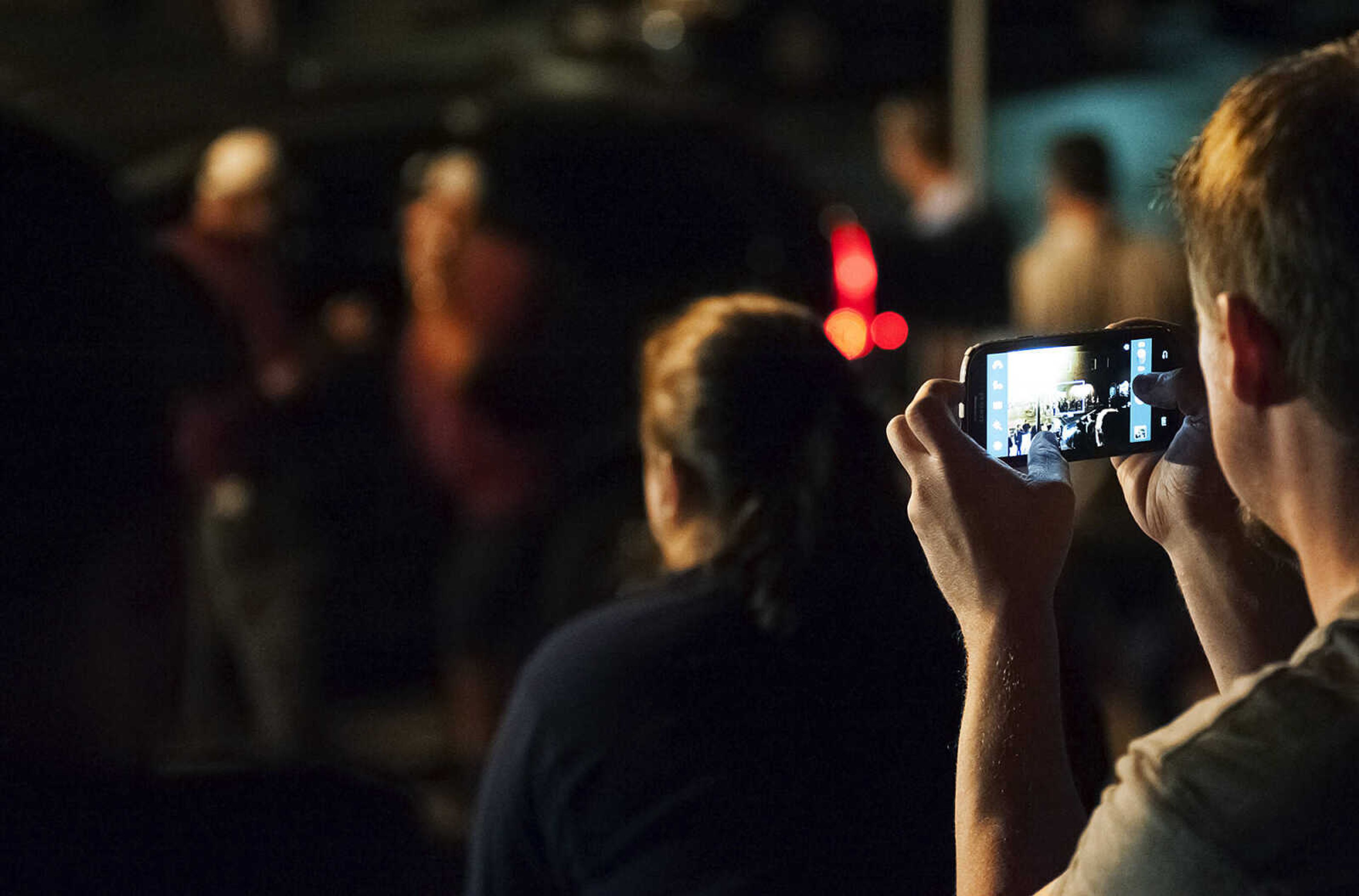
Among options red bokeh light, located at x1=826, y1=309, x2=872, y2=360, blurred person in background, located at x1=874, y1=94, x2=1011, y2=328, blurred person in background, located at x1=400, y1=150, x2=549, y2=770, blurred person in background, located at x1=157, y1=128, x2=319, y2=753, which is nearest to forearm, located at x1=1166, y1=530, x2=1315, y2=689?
red bokeh light, located at x1=826, y1=309, x2=872, y2=360

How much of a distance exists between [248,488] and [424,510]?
1.47 feet

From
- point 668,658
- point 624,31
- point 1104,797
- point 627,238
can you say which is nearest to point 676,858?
point 668,658

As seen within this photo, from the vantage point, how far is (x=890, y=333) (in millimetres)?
2564

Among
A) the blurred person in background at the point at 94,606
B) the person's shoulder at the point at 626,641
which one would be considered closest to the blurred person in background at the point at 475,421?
the person's shoulder at the point at 626,641

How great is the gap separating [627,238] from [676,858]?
2870 mm

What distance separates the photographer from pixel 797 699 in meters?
1.81

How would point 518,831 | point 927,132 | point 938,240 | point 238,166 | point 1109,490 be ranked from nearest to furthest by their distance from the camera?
point 1109,490, point 518,831, point 238,166, point 938,240, point 927,132

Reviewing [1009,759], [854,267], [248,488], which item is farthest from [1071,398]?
[248,488]

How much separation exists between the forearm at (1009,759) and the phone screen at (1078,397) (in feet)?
0.41

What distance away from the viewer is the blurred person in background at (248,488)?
4172mm

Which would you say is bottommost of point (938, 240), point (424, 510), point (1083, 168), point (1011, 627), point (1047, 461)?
point (424, 510)

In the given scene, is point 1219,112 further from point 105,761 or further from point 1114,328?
point 105,761

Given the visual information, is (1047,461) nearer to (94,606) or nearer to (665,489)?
(94,606)

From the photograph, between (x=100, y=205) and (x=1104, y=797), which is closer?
(x=1104, y=797)
